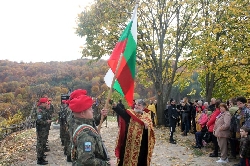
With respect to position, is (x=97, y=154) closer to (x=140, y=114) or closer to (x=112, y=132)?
(x=140, y=114)

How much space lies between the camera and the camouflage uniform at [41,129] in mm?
8336

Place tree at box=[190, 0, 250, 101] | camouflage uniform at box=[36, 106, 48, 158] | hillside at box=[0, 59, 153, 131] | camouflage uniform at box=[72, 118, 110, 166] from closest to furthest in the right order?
camouflage uniform at box=[72, 118, 110, 166] → camouflage uniform at box=[36, 106, 48, 158] → tree at box=[190, 0, 250, 101] → hillside at box=[0, 59, 153, 131]

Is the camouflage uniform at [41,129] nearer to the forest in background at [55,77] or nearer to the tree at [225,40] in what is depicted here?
the tree at [225,40]

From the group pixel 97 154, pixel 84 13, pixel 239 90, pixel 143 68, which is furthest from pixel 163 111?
pixel 97 154

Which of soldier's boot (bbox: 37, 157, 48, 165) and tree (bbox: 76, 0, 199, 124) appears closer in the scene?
soldier's boot (bbox: 37, 157, 48, 165)

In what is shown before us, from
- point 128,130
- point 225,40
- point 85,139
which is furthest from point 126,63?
point 225,40

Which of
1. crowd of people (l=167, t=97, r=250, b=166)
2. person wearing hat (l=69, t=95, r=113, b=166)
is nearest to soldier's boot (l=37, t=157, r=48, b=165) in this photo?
crowd of people (l=167, t=97, r=250, b=166)

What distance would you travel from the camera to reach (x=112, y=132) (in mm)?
15609

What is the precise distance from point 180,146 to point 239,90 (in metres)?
8.20

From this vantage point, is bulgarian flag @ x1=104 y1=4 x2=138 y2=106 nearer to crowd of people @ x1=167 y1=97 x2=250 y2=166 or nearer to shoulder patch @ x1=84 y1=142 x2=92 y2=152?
shoulder patch @ x1=84 y1=142 x2=92 y2=152

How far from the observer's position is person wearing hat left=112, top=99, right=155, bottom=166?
5258 millimetres

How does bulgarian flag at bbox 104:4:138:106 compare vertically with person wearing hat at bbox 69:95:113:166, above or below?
above

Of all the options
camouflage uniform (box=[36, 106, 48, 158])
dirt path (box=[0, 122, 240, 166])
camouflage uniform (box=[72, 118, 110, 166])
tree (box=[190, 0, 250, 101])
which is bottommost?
dirt path (box=[0, 122, 240, 166])

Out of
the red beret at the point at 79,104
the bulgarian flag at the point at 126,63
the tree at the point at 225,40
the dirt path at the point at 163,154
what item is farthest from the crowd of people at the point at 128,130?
the tree at the point at 225,40
